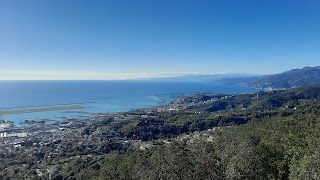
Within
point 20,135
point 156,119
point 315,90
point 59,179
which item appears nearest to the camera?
point 59,179

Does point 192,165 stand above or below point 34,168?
above

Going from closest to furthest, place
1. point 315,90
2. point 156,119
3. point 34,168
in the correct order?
point 34,168
point 156,119
point 315,90

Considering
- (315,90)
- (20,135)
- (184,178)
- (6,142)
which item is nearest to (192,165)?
(184,178)

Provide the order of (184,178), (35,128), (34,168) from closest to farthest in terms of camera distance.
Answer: (184,178)
(34,168)
(35,128)

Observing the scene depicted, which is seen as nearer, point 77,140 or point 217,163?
point 217,163

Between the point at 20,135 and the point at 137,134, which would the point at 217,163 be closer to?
the point at 137,134

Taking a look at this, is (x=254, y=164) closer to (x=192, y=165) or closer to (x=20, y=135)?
(x=192, y=165)

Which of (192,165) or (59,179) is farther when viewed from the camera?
(59,179)

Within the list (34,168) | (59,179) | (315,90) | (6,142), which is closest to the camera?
(59,179)

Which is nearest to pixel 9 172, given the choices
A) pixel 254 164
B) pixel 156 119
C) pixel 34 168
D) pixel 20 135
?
pixel 34 168
